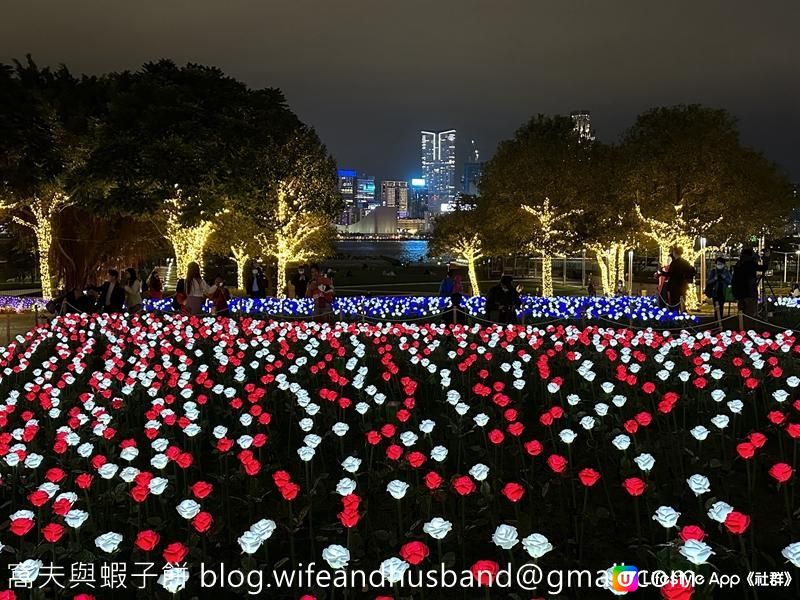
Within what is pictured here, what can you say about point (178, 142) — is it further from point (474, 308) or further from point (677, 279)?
point (677, 279)

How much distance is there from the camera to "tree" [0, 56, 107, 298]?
19.4m

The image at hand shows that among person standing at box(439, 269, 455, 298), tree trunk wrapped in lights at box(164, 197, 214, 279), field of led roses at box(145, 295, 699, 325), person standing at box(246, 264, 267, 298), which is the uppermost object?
tree trunk wrapped in lights at box(164, 197, 214, 279)

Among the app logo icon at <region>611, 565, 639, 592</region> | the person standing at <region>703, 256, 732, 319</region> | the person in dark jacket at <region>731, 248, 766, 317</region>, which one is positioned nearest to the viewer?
the app logo icon at <region>611, 565, 639, 592</region>

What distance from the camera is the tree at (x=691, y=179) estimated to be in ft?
82.8

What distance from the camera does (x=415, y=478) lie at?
18.2ft

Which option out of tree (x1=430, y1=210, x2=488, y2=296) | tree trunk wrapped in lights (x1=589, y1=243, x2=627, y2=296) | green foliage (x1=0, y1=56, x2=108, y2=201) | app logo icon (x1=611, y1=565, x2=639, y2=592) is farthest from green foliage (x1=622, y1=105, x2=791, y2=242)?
app logo icon (x1=611, y1=565, x2=639, y2=592)

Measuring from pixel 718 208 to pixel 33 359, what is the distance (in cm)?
2297

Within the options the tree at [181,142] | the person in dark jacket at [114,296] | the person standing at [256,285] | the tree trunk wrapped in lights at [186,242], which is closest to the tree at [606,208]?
the person standing at [256,285]

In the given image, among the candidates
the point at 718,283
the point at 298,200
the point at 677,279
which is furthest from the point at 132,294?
the point at 298,200

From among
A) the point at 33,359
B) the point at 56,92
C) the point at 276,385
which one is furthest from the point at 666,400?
the point at 56,92

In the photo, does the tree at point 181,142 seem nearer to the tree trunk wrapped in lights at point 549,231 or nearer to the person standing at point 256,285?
the person standing at point 256,285

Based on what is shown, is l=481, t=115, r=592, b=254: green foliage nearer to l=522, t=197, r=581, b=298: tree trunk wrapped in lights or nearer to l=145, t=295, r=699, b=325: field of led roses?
l=522, t=197, r=581, b=298: tree trunk wrapped in lights

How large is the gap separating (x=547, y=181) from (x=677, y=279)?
1314 centimetres

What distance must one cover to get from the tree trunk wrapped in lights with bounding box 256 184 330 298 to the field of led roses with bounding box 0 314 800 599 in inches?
915
